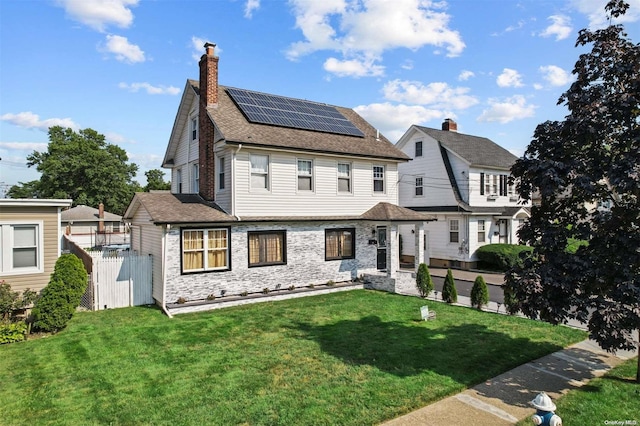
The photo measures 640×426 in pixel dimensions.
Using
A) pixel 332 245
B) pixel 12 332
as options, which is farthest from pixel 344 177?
pixel 12 332

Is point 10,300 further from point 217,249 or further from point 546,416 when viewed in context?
point 546,416

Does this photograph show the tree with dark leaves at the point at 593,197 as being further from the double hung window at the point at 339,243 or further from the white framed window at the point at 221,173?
the white framed window at the point at 221,173

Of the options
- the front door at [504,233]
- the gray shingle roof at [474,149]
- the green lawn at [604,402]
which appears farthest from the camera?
the front door at [504,233]

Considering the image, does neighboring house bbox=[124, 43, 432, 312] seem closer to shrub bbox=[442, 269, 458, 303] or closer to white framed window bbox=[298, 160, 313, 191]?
white framed window bbox=[298, 160, 313, 191]

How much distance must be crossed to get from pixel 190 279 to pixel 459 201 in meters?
17.3

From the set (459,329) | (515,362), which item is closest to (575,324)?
(459,329)

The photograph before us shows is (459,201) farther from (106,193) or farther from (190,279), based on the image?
(106,193)

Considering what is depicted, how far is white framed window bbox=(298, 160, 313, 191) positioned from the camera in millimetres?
16203

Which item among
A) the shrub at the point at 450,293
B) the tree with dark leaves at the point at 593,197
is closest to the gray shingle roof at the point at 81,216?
the shrub at the point at 450,293

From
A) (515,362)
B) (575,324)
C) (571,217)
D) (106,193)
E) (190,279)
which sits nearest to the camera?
(571,217)

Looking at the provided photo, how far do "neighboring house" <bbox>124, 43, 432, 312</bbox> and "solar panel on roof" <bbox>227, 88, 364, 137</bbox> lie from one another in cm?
7

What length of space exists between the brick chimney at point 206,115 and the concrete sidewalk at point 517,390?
474 inches

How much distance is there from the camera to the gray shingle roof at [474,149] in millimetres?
24797

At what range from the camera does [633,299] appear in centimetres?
654
